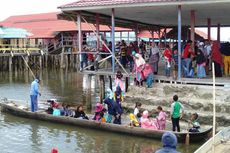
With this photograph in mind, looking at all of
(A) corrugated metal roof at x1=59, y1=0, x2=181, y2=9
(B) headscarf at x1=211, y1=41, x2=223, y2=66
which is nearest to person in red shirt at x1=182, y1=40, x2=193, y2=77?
(B) headscarf at x1=211, y1=41, x2=223, y2=66

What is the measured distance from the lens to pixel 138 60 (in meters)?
16.8

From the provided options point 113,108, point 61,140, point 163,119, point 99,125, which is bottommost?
point 61,140

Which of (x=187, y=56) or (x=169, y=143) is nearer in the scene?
(x=169, y=143)

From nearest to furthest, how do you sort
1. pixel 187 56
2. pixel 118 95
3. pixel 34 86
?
pixel 118 95 → pixel 187 56 → pixel 34 86

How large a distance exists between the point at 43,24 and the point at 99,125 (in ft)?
148

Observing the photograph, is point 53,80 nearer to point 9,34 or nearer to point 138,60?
point 9,34

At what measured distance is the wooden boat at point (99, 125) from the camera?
1318 centimetres

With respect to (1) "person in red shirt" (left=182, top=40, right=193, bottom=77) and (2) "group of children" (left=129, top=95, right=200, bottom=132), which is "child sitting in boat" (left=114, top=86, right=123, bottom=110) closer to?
(2) "group of children" (left=129, top=95, right=200, bottom=132)

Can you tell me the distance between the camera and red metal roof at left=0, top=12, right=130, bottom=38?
5083cm

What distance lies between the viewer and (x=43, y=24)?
58.2 metres

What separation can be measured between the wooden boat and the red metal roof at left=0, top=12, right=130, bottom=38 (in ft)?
84.5

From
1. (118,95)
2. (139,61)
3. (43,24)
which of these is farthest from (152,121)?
(43,24)

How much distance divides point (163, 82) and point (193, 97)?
1.80 metres

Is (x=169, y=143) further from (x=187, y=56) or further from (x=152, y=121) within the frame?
(x=187, y=56)
